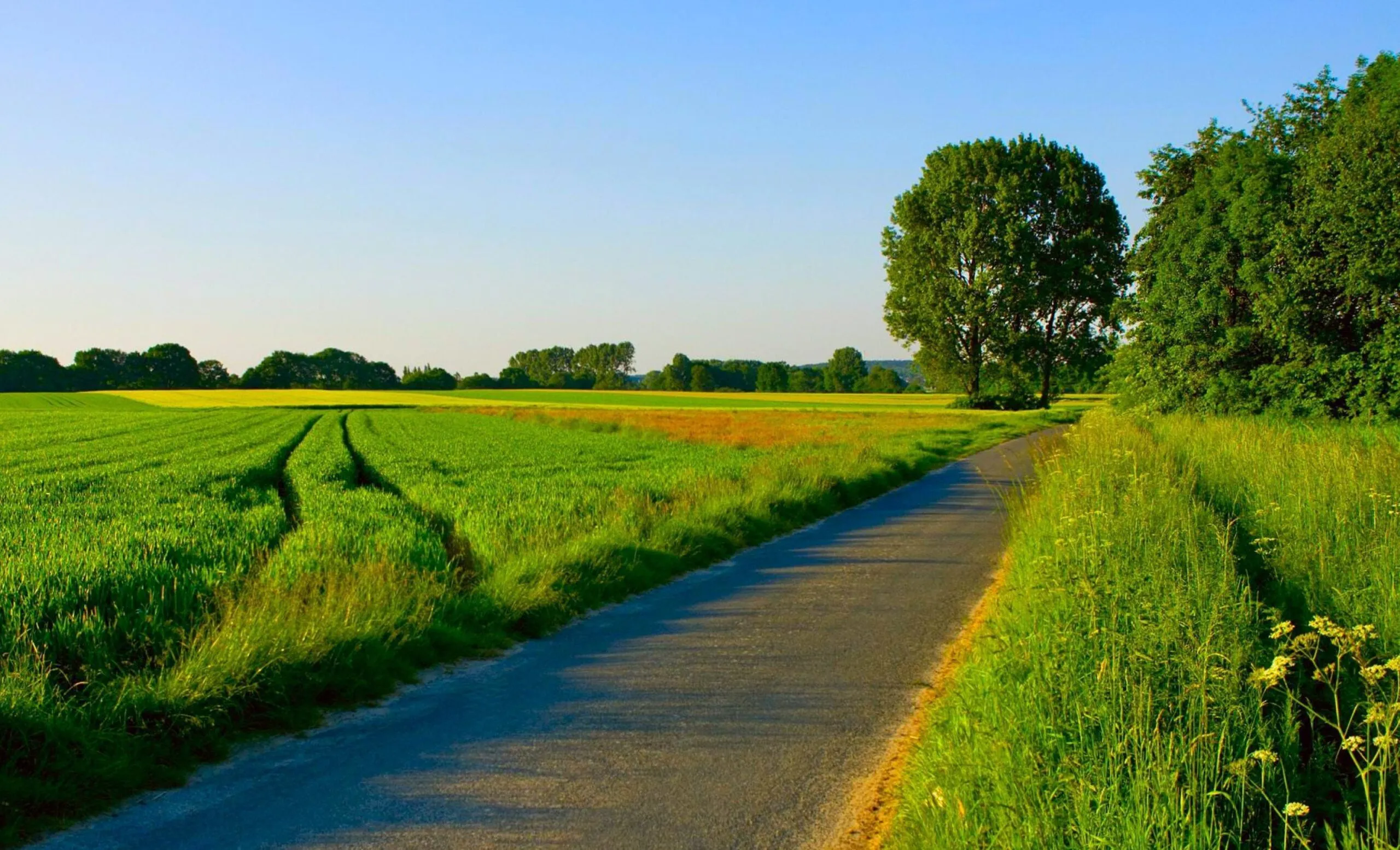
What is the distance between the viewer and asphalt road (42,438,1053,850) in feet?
14.3

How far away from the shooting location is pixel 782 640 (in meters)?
7.66

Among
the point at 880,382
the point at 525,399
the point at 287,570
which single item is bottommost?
the point at 287,570

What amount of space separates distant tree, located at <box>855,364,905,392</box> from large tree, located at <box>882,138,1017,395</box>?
63.0 m

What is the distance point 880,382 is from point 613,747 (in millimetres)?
120441

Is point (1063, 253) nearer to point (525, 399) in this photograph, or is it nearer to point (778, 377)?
point (525, 399)

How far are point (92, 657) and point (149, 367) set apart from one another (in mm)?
133500

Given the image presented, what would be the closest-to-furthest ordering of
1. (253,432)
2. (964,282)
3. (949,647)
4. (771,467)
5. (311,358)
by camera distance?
1. (949,647)
2. (771,467)
3. (253,432)
4. (964,282)
5. (311,358)

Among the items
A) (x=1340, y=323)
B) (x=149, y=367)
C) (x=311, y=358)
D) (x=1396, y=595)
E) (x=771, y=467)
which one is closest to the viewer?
(x=1396, y=595)

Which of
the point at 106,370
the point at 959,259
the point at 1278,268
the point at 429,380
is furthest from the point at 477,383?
the point at 1278,268

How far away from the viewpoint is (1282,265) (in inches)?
842

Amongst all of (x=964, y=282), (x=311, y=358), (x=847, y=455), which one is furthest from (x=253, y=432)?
(x=311, y=358)

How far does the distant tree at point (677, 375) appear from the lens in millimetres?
138250

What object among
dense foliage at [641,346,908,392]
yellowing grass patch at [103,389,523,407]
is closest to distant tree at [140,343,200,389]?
Answer: yellowing grass patch at [103,389,523,407]

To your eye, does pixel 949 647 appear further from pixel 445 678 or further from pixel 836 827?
pixel 445 678
